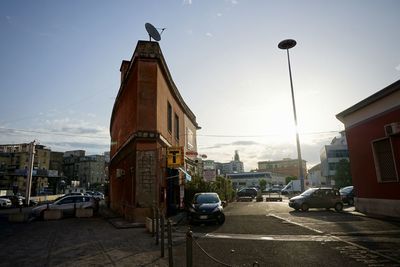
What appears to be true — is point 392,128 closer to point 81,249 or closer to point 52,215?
point 81,249

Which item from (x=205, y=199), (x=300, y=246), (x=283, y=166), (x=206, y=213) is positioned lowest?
(x=300, y=246)

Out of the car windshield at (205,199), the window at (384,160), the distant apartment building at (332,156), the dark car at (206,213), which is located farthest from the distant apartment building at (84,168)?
the window at (384,160)

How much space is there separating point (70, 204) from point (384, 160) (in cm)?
2037

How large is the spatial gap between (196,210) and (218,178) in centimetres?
1591

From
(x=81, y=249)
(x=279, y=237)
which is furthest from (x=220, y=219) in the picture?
(x=81, y=249)

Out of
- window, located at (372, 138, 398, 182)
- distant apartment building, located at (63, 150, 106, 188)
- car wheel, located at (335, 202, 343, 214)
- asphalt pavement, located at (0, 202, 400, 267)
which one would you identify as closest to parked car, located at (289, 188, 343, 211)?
car wheel, located at (335, 202, 343, 214)

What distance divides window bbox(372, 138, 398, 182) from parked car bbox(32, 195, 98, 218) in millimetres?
18885

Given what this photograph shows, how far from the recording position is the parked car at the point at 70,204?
18602 mm

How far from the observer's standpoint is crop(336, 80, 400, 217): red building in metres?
14.6

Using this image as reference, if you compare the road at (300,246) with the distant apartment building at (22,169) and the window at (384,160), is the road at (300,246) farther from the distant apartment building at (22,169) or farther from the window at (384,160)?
the distant apartment building at (22,169)

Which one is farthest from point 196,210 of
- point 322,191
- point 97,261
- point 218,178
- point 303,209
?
point 218,178

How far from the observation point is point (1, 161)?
7512 cm

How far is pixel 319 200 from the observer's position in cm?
2061

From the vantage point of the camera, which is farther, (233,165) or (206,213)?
(233,165)
